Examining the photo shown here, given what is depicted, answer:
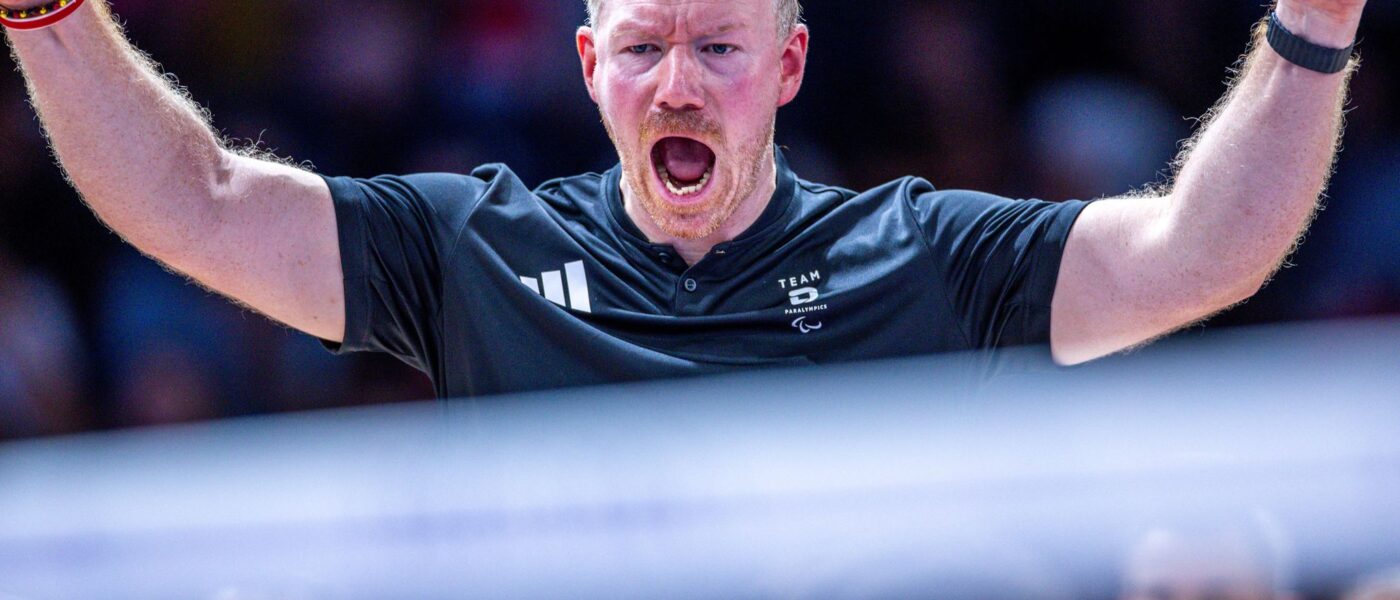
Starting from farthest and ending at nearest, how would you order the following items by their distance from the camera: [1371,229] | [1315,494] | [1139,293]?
[1371,229] < [1139,293] < [1315,494]

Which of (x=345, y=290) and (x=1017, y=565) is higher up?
(x=1017, y=565)

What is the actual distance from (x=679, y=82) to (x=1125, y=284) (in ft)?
3.09

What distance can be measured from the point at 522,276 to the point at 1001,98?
234 cm

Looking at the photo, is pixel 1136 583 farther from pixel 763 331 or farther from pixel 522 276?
pixel 522 276

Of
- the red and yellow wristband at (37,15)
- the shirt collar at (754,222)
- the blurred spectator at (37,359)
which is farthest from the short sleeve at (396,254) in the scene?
the blurred spectator at (37,359)

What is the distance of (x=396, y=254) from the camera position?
2.87 metres

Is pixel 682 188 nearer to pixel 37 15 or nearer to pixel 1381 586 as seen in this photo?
pixel 37 15

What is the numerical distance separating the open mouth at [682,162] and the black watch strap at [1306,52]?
1122mm

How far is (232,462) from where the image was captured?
5.38 feet

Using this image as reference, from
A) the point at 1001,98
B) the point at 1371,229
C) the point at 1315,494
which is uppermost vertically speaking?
the point at 1315,494

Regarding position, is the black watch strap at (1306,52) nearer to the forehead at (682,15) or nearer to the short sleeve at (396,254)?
the forehead at (682,15)

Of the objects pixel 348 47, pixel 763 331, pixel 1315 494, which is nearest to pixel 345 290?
pixel 763 331

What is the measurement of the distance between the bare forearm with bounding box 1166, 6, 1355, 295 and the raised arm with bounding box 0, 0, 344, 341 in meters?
1.58

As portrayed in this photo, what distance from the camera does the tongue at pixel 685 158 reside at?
3.11 meters
